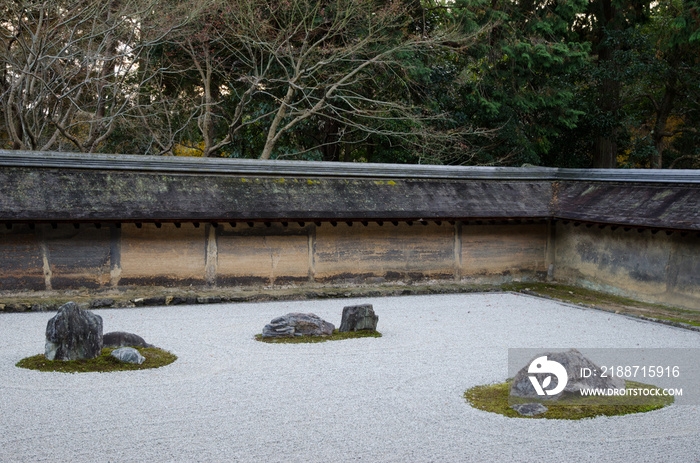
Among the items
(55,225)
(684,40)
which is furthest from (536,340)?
(684,40)

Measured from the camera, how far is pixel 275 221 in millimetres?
12891

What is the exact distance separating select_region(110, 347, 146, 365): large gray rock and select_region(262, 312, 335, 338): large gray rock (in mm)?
2052

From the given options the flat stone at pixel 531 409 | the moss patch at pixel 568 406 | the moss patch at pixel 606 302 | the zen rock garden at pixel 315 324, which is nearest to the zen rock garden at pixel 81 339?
the zen rock garden at pixel 315 324

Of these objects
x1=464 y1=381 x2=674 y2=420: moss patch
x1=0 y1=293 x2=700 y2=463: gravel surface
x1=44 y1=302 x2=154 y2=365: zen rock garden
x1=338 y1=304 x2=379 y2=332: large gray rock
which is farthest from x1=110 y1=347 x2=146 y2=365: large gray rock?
x1=464 y1=381 x2=674 y2=420: moss patch

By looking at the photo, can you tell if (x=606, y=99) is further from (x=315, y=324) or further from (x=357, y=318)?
(x=315, y=324)

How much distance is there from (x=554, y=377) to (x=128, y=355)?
496 centimetres

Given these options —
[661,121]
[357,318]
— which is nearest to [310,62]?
[357,318]

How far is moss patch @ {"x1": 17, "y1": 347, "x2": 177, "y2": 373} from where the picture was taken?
7285 mm

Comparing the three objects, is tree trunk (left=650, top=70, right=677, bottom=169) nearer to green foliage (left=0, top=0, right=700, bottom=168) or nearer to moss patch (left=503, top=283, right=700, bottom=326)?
green foliage (left=0, top=0, right=700, bottom=168)

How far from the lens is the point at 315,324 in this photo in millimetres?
9297

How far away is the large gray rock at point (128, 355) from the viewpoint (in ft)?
24.8

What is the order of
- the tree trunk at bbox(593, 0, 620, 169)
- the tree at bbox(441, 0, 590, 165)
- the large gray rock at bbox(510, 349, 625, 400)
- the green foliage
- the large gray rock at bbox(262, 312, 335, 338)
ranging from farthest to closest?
1. the tree trunk at bbox(593, 0, 620, 169)
2. the tree at bbox(441, 0, 590, 165)
3. the green foliage
4. the large gray rock at bbox(262, 312, 335, 338)
5. the large gray rock at bbox(510, 349, 625, 400)

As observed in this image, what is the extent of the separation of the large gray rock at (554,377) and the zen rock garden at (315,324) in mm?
3464

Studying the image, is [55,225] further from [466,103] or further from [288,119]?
[466,103]
